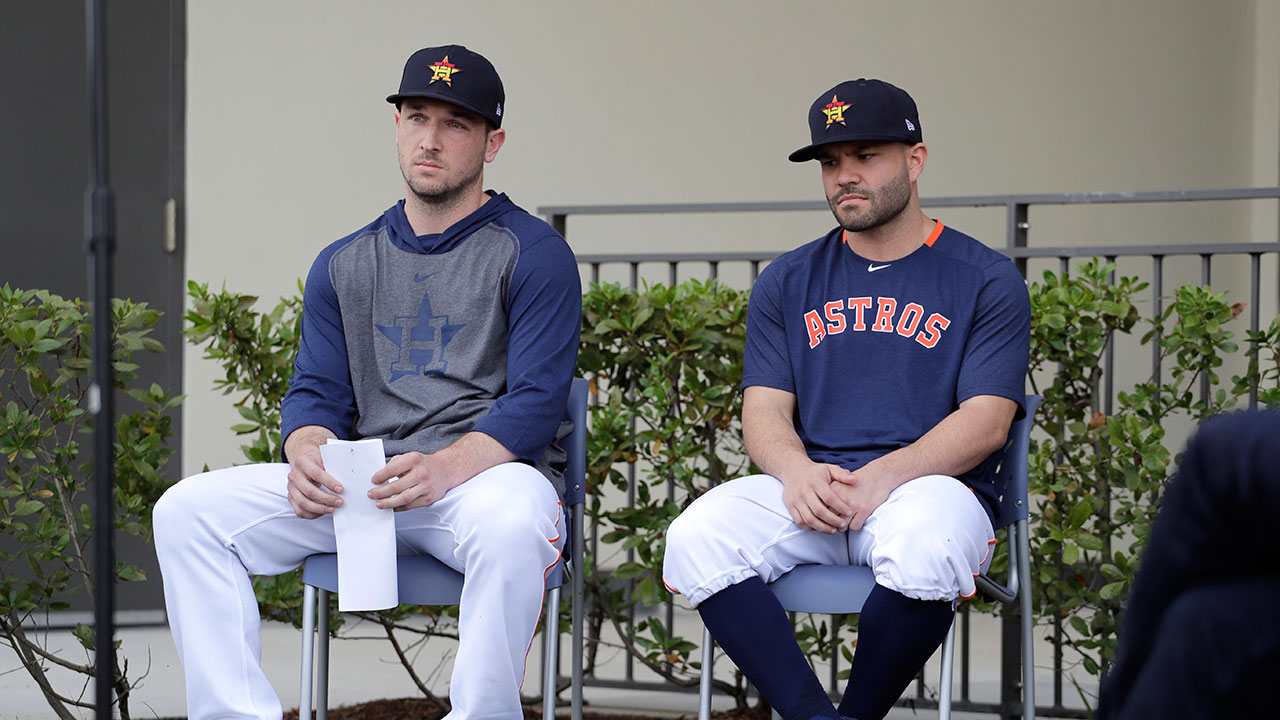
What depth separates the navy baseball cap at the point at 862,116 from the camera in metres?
2.40

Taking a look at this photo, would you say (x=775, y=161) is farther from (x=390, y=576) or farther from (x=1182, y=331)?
(x=390, y=576)

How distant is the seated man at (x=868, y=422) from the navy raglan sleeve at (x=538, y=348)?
1.08 feet

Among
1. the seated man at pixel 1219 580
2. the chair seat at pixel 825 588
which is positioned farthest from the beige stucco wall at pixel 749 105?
the seated man at pixel 1219 580

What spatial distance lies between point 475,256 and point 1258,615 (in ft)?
5.95

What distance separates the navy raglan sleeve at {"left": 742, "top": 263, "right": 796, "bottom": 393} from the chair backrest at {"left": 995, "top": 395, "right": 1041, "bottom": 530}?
0.44m

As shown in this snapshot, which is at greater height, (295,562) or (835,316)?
(835,316)

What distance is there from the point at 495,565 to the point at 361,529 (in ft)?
0.82

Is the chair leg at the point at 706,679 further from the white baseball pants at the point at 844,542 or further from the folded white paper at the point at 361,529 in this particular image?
the folded white paper at the point at 361,529

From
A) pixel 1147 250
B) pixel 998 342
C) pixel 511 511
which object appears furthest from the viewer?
pixel 1147 250

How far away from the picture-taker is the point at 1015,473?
7.78ft

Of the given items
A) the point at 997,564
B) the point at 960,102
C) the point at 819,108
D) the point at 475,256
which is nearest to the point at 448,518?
the point at 475,256

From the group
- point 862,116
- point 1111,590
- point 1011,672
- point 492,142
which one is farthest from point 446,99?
point 1011,672

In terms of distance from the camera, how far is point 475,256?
247 centimetres

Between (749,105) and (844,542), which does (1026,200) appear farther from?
(749,105)
